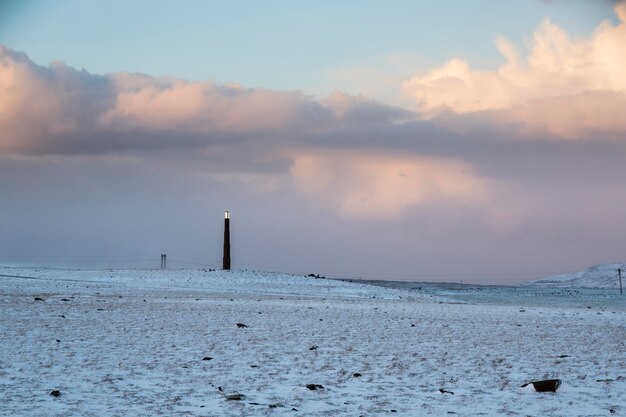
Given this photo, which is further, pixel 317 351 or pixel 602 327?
pixel 602 327

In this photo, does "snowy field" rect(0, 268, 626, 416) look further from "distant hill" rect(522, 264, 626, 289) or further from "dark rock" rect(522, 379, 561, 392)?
"distant hill" rect(522, 264, 626, 289)

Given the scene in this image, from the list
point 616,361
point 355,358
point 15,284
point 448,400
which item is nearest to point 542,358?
point 616,361

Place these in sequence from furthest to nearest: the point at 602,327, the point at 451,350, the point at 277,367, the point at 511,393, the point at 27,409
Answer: the point at 602,327 < the point at 451,350 < the point at 277,367 < the point at 511,393 < the point at 27,409

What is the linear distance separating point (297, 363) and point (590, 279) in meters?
65.9

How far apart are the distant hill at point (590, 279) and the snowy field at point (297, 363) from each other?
4805cm

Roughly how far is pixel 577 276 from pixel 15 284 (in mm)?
55265

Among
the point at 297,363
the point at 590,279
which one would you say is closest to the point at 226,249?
the point at 590,279

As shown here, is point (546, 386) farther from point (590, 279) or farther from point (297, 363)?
point (590, 279)

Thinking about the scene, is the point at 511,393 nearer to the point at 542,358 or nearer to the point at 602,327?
the point at 542,358

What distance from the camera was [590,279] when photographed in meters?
A: 73.5

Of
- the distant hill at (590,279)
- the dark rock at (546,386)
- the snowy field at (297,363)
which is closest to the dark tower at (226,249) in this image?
the distant hill at (590,279)

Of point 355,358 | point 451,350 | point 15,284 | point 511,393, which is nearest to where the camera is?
point 511,393

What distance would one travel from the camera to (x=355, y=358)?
551 inches

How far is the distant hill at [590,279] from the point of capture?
70562mm
